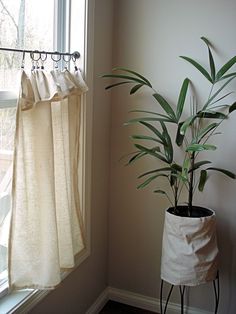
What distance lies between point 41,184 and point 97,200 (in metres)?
0.72

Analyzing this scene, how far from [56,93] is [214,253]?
3.64 ft

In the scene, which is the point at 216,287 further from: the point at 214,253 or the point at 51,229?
the point at 51,229

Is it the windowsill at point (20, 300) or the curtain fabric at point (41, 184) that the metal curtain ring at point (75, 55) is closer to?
the curtain fabric at point (41, 184)

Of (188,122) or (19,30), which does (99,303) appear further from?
(19,30)

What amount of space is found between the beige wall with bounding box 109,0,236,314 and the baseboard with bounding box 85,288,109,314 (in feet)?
0.25

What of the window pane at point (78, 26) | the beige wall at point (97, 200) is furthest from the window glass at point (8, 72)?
the beige wall at point (97, 200)

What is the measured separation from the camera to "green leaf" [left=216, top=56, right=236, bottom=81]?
185 cm

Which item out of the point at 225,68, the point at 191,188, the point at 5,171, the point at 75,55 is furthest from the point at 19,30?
the point at 191,188

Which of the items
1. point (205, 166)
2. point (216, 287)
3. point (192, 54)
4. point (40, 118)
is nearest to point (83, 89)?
point (40, 118)

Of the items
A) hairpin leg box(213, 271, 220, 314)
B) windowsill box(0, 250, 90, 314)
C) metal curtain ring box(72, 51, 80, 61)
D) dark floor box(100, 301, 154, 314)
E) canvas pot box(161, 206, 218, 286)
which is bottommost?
dark floor box(100, 301, 154, 314)

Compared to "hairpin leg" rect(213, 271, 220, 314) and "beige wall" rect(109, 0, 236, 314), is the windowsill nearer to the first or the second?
"beige wall" rect(109, 0, 236, 314)

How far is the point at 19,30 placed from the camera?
5.21 feet

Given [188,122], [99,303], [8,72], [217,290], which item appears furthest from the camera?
[99,303]

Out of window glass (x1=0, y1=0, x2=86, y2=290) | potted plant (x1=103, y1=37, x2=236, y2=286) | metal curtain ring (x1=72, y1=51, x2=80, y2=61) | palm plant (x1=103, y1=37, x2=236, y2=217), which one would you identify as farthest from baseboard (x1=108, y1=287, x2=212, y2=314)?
metal curtain ring (x1=72, y1=51, x2=80, y2=61)
